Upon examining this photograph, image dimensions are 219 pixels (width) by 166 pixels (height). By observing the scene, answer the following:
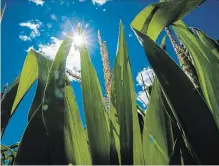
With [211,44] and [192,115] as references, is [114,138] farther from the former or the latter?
[211,44]

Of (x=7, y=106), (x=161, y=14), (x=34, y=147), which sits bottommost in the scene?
(x=34, y=147)

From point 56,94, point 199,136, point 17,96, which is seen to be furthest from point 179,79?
point 17,96

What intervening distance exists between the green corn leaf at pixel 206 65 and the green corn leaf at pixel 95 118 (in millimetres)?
→ 203

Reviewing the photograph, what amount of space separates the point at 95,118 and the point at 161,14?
0.71 feet

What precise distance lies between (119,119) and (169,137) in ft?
0.42

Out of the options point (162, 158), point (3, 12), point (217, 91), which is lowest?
point (162, 158)

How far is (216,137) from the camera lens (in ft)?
1.36

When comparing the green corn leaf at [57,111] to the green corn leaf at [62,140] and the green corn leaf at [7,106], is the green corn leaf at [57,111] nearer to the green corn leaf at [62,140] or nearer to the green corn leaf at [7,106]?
the green corn leaf at [62,140]

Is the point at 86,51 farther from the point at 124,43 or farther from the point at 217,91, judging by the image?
the point at 217,91

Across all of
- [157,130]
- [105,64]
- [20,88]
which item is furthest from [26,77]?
[157,130]

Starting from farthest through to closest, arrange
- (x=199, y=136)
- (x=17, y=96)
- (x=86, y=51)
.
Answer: (x=17, y=96)
(x=86, y=51)
(x=199, y=136)

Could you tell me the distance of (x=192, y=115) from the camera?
419 millimetres

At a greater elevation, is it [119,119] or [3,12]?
[3,12]

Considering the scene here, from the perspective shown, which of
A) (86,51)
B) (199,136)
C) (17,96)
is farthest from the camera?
(17,96)
